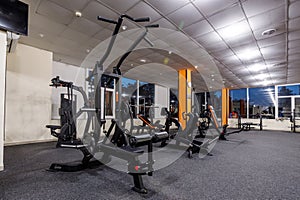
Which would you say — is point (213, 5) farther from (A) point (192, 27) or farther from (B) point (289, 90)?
(B) point (289, 90)

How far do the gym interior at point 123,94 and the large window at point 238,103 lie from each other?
16.2 ft

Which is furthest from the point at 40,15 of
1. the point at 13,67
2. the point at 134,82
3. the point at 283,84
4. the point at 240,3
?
the point at 283,84

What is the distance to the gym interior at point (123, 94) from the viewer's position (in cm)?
200

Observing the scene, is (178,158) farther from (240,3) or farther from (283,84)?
(283,84)

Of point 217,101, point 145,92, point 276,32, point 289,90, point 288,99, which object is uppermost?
point 276,32

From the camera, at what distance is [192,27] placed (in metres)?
3.58

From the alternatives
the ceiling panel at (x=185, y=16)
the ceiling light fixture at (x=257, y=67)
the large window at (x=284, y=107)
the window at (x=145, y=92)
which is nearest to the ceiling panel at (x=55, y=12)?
the ceiling panel at (x=185, y=16)

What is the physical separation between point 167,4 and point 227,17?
4.22ft

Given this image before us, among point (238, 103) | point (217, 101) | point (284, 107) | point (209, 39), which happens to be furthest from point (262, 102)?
point (209, 39)

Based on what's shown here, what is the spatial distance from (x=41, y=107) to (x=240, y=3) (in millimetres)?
5659

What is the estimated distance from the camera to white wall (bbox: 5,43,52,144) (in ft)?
14.2

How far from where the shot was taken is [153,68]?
6.53m

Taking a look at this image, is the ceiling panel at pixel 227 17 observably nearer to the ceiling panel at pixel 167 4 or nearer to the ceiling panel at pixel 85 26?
the ceiling panel at pixel 167 4

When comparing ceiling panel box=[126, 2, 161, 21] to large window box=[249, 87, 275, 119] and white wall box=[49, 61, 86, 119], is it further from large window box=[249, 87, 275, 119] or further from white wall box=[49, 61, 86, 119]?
large window box=[249, 87, 275, 119]
